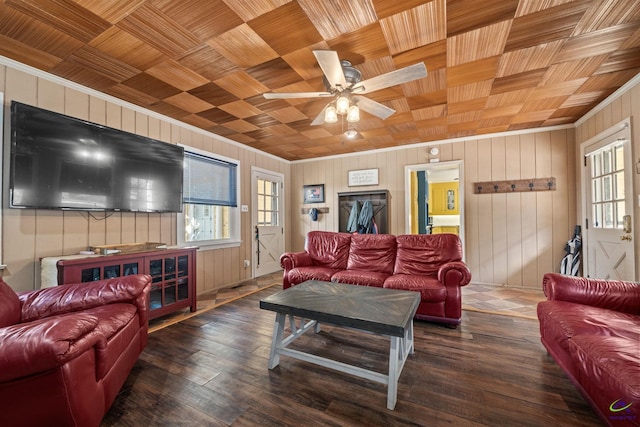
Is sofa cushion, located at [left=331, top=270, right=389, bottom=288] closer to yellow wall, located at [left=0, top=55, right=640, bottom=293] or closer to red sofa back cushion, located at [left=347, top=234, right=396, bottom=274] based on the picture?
red sofa back cushion, located at [left=347, top=234, right=396, bottom=274]

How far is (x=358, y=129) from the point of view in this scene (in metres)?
3.92

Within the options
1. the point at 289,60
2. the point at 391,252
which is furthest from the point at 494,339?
the point at 289,60

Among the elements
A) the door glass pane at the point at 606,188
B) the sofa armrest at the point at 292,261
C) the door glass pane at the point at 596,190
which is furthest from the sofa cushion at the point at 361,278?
the door glass pane at the point at 596,190

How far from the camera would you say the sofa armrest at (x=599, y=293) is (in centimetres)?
178

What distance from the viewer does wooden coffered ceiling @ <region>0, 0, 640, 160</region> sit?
1.68 m

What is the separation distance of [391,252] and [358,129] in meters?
1.93

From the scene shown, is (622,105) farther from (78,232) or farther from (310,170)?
(78,232)

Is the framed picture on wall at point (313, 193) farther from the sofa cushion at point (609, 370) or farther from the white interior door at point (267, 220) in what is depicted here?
the sofa cushion at point (609, 370)

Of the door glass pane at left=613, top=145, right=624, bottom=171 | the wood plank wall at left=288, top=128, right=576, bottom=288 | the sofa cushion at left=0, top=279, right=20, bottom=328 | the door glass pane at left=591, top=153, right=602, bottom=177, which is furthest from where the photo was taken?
the wood plank wall at left=288, top=128, right=576, bottom=288

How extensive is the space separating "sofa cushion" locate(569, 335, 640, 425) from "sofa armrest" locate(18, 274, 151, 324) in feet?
8.97

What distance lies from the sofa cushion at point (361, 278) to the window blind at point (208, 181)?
7.51 feet

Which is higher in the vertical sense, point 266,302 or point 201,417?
point 266,302

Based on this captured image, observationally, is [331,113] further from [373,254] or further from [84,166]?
[84,166]

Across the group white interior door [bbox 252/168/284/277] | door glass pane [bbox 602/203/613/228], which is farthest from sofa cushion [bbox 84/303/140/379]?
door glass pane [bbox 602/203/613/228]
